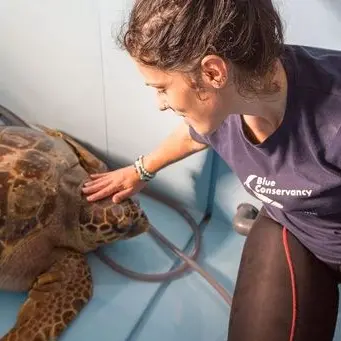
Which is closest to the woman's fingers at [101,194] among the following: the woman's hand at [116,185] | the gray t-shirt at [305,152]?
the woman's hand at [116,185]

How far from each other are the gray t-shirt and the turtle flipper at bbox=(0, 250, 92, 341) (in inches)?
17.4

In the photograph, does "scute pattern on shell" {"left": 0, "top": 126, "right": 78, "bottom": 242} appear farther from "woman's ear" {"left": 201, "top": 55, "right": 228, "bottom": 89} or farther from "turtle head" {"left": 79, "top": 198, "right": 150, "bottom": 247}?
"woman's ear" {"left": 201, "top": 55, "right": 228, "bottom": 89}

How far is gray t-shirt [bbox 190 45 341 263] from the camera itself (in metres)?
0.67

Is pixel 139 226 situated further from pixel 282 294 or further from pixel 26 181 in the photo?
pixel 282 294

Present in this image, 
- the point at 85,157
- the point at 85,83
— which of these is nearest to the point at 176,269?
the point at 85,157

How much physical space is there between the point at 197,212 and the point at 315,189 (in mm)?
577

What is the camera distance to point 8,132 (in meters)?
1.11

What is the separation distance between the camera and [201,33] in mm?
549

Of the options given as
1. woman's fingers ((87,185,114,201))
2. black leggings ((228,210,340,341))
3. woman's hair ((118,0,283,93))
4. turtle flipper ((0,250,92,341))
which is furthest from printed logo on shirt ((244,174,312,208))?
turtle flipper ((0,250,92,341))

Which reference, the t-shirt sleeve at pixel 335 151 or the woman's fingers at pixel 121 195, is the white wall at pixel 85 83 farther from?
the t-shirt sleeve at pixel 335 151

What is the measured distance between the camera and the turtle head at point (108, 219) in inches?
41.6

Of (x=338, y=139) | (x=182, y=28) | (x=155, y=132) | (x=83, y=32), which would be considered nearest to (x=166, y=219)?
(x=155, y=132)

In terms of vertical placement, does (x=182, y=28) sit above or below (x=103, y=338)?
above

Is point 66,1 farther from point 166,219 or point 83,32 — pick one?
point 166,219
